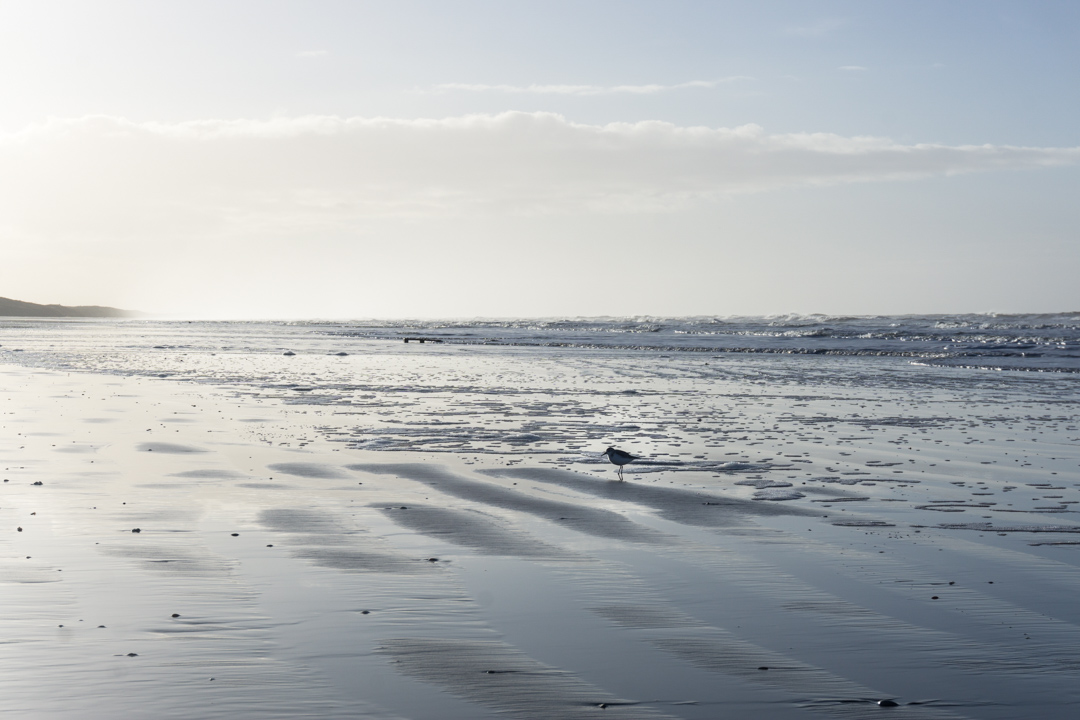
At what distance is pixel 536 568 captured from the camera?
664 centimetres

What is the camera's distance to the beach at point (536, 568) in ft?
14.5

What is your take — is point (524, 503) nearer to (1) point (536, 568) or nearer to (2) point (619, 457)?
(2) point (619, 457)

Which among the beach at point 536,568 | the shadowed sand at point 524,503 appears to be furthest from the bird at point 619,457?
the shadowed sand at point 524,503

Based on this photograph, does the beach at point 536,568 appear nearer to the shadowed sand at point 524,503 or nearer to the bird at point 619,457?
the shadowed sand at point 524,503

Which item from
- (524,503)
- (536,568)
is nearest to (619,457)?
(524,503)

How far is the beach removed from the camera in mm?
4410

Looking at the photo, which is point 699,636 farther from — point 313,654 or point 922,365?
point 922,365

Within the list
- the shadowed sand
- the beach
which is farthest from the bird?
the shadowed sand

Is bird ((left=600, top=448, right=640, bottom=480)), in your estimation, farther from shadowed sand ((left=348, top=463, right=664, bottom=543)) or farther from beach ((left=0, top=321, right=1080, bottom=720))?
shadowed sand ((left=348, top=463, right=664, bottom=543))

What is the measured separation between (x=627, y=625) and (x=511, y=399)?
1421 cm

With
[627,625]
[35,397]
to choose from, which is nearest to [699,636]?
[627,625]

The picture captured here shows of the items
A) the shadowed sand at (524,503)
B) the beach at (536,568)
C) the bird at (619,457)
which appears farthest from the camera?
the bird at (619,457)

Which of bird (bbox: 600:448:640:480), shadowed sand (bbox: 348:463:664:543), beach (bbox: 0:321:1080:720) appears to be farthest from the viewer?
bird (bbox: 600:448:640:480)

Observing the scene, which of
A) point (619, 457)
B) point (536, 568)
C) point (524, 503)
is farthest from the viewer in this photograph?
point (619, 457)
